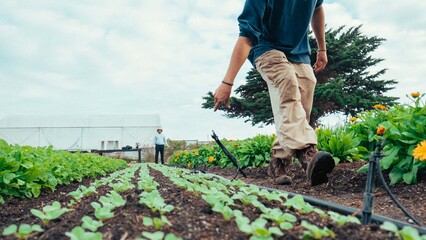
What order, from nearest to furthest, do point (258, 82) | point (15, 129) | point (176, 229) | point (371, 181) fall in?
point (176, 229)
point (371, 181)
point (258, 82)
point (15, 129)

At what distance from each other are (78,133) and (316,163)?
2497 centimetres

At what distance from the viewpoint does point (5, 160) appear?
118 inches

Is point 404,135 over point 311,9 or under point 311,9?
under

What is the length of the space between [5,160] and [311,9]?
2653mm

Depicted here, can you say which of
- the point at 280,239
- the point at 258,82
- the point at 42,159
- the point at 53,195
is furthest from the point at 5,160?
the point at 258,82

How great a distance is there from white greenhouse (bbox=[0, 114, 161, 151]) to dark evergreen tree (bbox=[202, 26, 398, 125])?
30.1 ft

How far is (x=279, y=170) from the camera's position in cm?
366

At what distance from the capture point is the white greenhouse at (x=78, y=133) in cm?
2547

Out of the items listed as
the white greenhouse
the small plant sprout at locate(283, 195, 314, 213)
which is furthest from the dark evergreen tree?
the small plant sprout at locate(283, 195, 314, 213)

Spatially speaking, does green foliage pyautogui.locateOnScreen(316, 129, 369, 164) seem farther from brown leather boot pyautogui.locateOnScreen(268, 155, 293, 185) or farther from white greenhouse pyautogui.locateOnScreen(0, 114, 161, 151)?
white greenhouse pyautogui.locateOnScreen(0, 114, 161, 151)

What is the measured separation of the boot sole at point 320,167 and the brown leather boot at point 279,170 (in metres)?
0.43

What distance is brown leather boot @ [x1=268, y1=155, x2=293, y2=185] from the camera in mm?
3506

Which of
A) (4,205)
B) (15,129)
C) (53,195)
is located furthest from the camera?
(15,129)

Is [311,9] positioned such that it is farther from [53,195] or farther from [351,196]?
[53,195]
